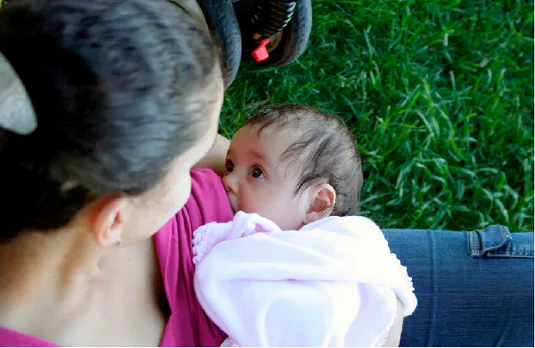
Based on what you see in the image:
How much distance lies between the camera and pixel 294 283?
3.81 feet

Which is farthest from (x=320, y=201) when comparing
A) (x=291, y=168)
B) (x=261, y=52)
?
(x=261, y=52)

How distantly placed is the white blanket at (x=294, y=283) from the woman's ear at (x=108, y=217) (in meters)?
0.32

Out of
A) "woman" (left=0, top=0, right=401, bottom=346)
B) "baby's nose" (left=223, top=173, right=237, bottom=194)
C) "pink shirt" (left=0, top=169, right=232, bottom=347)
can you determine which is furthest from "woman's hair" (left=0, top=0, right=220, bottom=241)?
"baby's nose" (left=223, top=173, right=237, bottom=194)

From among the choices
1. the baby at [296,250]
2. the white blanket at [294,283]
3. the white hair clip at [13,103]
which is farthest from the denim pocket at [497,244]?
the white hair clip at [13,103]

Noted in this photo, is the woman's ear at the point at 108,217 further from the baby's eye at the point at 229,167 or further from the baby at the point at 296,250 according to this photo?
the baby's eye at the point at 229,167

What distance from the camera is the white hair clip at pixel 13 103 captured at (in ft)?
2.28

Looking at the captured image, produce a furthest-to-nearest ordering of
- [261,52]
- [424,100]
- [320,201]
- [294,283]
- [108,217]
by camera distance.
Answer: [424,100], [261,52], [320,201], [294,283], [108,217]

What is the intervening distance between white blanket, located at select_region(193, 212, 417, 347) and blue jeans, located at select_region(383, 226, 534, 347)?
0.22 meters

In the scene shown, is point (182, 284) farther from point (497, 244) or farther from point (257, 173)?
point (497, 244)

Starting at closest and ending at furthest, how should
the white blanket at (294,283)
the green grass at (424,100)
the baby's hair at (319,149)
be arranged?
the white blanket at (294,283)
the baby's hair at (319,149)
the green grass at (424,100)

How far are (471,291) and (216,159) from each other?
0.66 metres

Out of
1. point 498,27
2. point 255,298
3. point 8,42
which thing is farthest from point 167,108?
point 498,27

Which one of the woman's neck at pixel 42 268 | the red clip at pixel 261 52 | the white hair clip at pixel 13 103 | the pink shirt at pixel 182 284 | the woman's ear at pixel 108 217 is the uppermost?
the white hair clip at pixel 13 103

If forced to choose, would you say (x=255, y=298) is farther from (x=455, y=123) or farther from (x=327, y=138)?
(x=455, y=123)
